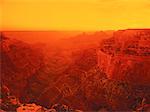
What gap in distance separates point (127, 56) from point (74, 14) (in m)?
0.74

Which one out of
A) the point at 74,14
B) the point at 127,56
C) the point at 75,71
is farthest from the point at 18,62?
the point at 127,56

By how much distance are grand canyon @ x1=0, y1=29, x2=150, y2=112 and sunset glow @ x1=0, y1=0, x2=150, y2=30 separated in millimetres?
80

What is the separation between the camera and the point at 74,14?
13.7 feet

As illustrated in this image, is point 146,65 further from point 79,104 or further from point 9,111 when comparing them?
point 9,111

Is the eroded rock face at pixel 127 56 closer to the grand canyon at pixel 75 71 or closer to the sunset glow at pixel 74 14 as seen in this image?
the grand canyon at pixel 75 71

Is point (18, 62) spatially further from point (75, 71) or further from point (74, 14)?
point (74, 14)

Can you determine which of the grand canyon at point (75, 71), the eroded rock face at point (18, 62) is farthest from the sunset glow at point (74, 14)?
the eroded rock face at point (18, 62)

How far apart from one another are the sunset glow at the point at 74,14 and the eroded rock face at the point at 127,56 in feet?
0.40

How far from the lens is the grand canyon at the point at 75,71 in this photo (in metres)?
4.09

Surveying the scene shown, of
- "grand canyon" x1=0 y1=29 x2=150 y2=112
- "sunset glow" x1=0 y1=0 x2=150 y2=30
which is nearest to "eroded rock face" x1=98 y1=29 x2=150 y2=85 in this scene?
"grand canyon" x1=0 y1=29 x2=150 y2=112

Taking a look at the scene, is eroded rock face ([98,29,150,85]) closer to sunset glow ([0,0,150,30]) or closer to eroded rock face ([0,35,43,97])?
sunset glow ([0,0,150,30])

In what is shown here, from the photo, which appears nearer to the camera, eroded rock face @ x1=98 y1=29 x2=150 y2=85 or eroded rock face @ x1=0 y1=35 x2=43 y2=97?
eroded rock face @ x1=98 y1=29 x2=150 y2=85

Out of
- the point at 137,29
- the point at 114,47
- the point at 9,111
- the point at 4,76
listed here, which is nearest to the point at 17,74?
the point at 4,76

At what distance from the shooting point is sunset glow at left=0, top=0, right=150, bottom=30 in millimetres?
4129
